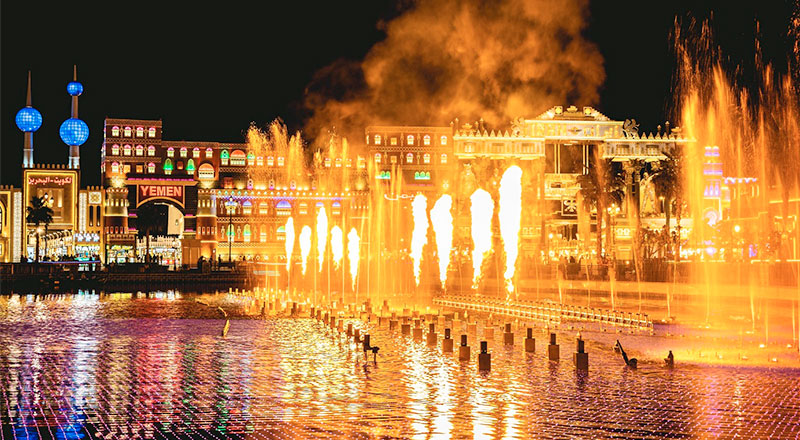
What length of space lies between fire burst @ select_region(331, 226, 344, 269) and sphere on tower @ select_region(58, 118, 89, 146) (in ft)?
113

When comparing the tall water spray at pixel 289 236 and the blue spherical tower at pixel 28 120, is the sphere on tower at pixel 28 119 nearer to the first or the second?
the blue spherical tower at pixel 28 120

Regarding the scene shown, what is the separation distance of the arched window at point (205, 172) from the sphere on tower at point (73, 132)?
60.9 ft

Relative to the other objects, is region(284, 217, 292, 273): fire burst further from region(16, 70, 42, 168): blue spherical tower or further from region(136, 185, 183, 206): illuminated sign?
region(16, 70, 42, 168): blue spherical tower

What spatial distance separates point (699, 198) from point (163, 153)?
74.5 meters

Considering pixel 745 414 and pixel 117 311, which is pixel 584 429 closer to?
pixel 745 414

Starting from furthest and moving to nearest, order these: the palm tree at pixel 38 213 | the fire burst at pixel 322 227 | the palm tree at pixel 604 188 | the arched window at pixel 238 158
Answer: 1. the arched window at pixel 238 158
2. the fire burst at pixel 322 227
3. the palm tree at pixel 38 213
4. the palm tree at pixel 604 188

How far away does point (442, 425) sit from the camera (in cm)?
1178

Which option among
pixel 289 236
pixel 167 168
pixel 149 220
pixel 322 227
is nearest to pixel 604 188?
pixel 289 236

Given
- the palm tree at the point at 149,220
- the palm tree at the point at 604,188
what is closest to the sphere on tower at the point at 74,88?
the palm tree at the point at 149,220

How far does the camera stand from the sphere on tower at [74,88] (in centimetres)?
11244

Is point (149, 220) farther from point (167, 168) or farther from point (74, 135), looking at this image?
point (74, 135)

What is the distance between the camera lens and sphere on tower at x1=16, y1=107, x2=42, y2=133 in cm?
10425

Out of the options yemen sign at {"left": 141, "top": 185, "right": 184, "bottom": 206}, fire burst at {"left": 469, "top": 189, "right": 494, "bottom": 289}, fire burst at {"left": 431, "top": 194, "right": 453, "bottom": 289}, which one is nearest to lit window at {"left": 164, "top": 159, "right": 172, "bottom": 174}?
yemen sign at {"left": 141, "top": 185, "right": 184, "bottom": 206}

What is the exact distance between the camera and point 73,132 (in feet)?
354
